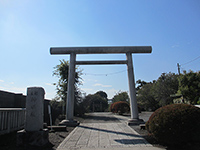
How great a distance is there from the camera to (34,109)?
16.7ft

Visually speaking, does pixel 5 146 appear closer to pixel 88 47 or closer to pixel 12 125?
pixel 12 125

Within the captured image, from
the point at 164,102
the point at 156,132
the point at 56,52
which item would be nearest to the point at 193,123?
the point at 156,132

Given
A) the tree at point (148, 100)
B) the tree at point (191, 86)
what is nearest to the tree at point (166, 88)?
the tree at point (148, 100)

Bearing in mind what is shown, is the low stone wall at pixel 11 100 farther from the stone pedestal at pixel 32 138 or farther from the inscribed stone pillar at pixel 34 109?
the stone pedestal at pixel 32 138

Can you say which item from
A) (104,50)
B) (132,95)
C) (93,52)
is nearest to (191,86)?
(132,95)

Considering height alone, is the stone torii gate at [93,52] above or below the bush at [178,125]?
above

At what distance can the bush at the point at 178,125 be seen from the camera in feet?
13.5

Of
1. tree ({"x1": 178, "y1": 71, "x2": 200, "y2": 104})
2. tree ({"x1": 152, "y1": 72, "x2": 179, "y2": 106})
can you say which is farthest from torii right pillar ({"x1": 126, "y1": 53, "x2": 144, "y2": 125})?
tree ({"x1": 152, "y1": 72, "x2": 179, "y2": 106})

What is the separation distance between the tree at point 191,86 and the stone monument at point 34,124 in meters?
16.3

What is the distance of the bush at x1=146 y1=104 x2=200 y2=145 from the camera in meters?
4.12

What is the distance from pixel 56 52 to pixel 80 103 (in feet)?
26.0

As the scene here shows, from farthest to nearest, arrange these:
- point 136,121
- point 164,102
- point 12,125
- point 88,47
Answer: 1. point 164,102
2. point 88,47
3. point 136,121
4. point 12,125

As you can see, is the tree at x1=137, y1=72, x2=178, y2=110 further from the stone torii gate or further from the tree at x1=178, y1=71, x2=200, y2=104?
the stone torii gate

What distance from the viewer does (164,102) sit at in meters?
22.2
